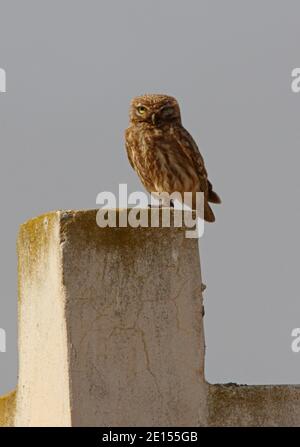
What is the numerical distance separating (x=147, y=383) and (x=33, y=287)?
972mm

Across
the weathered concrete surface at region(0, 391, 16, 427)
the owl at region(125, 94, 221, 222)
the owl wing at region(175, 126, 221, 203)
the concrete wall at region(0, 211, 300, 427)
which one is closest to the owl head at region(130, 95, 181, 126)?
the owl at region(125, 94, 221, 222)

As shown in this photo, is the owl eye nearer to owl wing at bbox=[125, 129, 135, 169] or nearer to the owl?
the owl

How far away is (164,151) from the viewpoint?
10.6m

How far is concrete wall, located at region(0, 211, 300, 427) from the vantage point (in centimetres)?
656

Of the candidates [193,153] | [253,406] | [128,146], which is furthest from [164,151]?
[253,406]

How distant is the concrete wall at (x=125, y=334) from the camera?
6562 millimetres

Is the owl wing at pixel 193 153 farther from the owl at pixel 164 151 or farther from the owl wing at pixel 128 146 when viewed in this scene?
the owl wing at pixel 128 146

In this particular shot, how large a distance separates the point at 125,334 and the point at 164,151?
13.7 ft

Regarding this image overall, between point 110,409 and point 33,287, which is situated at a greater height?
point 33,287

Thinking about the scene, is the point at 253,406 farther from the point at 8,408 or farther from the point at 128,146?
the point at 128,146

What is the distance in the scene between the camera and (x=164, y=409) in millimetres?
6676

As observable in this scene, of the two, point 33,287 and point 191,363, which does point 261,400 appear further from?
point 33,287
